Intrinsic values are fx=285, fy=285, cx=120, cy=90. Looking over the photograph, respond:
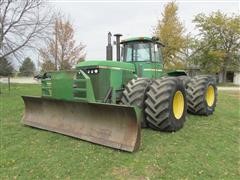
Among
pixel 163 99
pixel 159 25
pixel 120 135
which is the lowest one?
pixel 120 135

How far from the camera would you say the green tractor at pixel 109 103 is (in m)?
5.20

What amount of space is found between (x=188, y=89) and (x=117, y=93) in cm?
252

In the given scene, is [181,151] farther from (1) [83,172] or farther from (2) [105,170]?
(1) [83,172]

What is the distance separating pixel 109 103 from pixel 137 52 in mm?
2114

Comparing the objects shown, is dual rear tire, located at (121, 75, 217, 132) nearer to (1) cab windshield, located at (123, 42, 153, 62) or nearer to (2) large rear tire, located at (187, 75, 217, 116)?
(2) large rear tire, located at (187, 75, 217, 116)

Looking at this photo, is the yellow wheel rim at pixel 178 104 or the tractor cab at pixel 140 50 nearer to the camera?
the yellow wheel rim at pixel 178 104

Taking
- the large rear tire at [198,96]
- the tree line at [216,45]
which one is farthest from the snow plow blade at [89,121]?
the tree line at [216,45]

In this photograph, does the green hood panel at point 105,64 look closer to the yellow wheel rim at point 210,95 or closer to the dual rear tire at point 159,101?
the dual rear tire at point 159,101

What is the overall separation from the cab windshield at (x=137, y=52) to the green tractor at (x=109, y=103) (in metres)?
0.06

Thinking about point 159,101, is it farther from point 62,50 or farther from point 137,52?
point 62,50

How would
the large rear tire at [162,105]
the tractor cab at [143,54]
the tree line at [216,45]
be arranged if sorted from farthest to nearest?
the tree line at [216,45]
the tractor cab at [143,54]
the large rear tire at [162,105]

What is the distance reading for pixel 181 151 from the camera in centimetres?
502

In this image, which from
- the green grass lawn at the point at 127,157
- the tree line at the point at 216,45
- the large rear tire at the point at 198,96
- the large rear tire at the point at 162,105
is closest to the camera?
the green grass lawn at the point at 127,157

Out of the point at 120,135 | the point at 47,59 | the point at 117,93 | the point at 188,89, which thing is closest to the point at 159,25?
the point at 47,59
